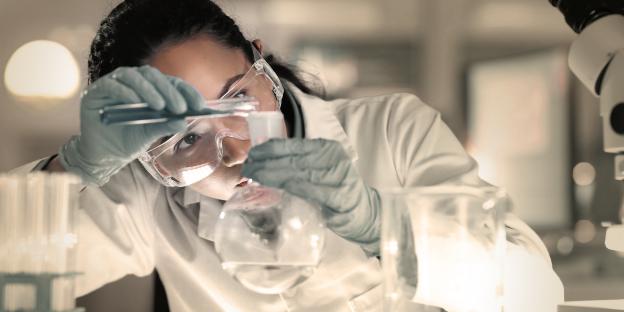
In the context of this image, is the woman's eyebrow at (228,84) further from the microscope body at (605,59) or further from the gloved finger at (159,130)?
the microscope body at (605,59)

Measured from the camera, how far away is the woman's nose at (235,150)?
1.52 meters

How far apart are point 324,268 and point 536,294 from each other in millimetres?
615

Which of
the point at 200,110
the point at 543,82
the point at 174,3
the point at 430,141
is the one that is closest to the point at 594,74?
the point at 430,141

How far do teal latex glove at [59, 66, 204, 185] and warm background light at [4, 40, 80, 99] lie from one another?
1.50 m

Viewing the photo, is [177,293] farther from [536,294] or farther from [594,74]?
[594,74]

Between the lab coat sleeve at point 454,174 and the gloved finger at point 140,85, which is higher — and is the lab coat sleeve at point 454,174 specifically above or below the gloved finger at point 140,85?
below

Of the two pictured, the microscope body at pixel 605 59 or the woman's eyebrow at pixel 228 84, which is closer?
the microscope body at pixel 605 59

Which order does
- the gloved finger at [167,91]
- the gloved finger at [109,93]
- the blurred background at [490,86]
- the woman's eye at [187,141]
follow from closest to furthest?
1. the gloved finger at [167,91]
2. the gloved finger at [109,93]
3. the woman's eye at [187,141]
4. the blurred background at [490,86]

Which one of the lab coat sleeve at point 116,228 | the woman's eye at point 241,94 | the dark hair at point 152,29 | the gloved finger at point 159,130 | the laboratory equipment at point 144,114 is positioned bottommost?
the lab coat sleeve at point 116,228

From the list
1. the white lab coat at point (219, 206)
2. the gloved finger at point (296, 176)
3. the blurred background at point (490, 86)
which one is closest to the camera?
the gloved finger at point (296, 176)

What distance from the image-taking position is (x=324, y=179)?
49.4 inches

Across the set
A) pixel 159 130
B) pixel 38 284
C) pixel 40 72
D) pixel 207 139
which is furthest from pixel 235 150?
pixel 40 72

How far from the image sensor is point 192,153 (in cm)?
152

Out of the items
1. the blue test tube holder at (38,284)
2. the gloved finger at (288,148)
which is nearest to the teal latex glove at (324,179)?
the gloved finger at (288,148)
